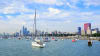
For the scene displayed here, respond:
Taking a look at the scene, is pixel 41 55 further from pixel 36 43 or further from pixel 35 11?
pixel 35 11

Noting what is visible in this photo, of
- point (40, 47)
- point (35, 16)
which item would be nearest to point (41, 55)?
point (40, 47)

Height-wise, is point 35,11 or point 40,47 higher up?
point 35,11

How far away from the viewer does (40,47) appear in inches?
3317

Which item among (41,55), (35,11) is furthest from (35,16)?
(41,55)

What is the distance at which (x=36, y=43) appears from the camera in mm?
85812

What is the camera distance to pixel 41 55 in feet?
187

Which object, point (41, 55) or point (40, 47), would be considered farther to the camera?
point (40, 47)

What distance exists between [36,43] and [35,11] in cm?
1525

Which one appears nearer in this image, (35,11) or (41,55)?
(41,55)

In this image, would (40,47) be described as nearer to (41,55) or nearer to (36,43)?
(36,43)

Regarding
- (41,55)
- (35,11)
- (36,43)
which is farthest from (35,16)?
(41,55)

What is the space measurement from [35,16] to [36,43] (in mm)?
13062

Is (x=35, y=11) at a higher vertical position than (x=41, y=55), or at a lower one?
higher

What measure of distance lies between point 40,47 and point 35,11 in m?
17.4
